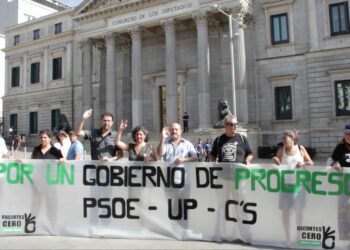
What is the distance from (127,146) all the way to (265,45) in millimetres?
25768

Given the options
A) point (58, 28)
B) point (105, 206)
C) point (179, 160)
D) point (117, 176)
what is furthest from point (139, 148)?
point (58, 28)

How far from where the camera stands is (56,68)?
1769 inches

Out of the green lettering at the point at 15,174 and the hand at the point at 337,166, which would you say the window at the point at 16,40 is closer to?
the green lettering at the point at 15,174

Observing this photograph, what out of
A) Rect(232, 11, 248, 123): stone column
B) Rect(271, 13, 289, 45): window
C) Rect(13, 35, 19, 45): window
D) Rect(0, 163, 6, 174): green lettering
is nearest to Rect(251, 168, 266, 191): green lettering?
Rect(0, 163, 6, 174): green lettering

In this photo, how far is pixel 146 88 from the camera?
3716 cm

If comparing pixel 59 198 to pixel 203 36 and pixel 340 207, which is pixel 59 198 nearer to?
pixel 340 207

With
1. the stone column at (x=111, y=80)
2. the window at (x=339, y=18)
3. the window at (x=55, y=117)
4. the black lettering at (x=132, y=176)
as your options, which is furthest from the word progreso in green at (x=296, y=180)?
the window at (x=55, y=117)

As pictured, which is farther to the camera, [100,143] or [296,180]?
[100,143]

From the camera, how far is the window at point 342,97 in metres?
28.2

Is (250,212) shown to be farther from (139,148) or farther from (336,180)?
(139,148)

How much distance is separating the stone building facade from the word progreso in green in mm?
20059

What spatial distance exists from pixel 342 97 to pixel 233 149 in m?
23.9

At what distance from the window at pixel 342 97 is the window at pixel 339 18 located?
12.0ft

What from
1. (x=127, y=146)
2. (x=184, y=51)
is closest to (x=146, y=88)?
(x=184, y=51)
